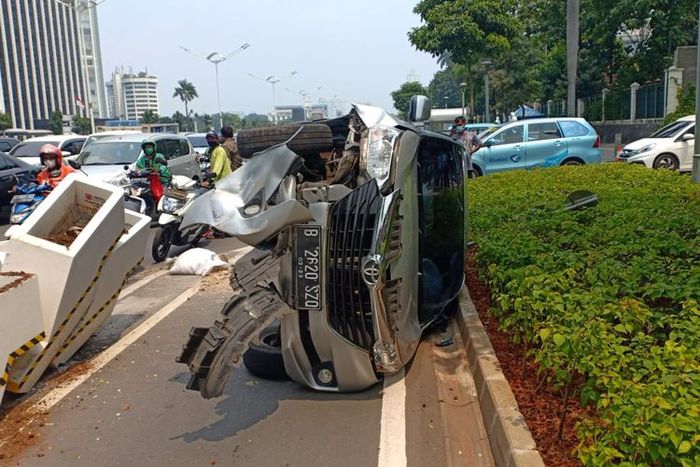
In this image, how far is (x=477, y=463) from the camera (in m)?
3.62

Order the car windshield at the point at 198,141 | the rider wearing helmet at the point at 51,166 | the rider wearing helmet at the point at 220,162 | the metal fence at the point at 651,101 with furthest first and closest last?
1. the metal fence at the point at 651,101
2. the car windshield at the point at 198,141
3. the rider wearing helmet at the point at 220,162
4. the rider wearing helmet at the point at 51,166

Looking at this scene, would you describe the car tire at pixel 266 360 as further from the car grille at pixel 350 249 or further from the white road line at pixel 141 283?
the white road line at pixel 141 283

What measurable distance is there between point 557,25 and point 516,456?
38676 millimetres

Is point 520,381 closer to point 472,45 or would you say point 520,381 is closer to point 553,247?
point 553,247

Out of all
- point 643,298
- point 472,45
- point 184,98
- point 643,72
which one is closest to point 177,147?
point 643,298

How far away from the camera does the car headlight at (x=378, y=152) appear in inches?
164

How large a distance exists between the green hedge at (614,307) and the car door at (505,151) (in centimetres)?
931

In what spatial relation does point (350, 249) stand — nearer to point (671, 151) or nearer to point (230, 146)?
point (230, 146)

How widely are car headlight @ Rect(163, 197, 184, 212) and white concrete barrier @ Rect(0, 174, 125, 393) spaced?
12.2ft

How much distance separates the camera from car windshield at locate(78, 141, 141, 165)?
13.5m

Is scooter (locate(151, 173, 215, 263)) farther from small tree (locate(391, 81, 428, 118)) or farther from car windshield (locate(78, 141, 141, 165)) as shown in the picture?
small tree (locate(391, 81, 428, 118))

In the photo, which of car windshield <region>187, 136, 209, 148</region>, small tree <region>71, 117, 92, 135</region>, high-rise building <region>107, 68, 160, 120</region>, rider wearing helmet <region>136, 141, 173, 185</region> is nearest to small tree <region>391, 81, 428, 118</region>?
small tree <region>71, 117, 92, 135</region>

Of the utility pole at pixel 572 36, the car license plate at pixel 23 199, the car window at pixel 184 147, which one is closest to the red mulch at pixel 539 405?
the car license plate at pixel 23 199

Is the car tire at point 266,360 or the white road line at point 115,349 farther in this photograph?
the car tire at point 266,360
